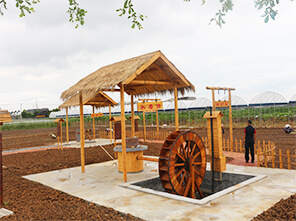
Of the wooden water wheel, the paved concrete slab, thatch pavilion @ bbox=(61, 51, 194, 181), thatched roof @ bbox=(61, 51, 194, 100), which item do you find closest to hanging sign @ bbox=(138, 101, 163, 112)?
thatch pavilion @ bbox=(61, 51, 194, 181)

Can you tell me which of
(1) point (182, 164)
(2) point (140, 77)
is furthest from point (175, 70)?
(1) point (182, 164)

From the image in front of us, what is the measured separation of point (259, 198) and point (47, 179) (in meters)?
6.12

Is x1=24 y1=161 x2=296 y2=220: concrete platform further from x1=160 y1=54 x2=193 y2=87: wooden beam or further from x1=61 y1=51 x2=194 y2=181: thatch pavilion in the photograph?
x1=160 y1=54 x2=193 y2=87: wooden beam

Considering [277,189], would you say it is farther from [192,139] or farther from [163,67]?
[163,67]

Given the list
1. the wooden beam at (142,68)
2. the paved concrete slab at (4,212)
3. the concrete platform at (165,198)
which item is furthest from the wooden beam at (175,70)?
the paved concrete slab at (4,212)

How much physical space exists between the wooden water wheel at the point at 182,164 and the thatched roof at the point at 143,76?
203 centimetres

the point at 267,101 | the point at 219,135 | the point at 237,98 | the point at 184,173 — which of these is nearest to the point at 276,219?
the point at 184,173

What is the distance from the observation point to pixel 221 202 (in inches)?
207

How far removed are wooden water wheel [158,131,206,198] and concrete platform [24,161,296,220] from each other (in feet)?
2.51

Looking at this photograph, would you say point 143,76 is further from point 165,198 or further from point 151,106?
point 151,106

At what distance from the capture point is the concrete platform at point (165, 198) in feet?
15.4

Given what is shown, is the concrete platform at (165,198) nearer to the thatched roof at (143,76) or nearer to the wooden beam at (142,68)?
the thatched roof at (143,76)

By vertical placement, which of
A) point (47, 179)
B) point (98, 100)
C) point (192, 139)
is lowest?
point (47, 179)

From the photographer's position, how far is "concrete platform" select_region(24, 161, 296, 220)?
4691mm
